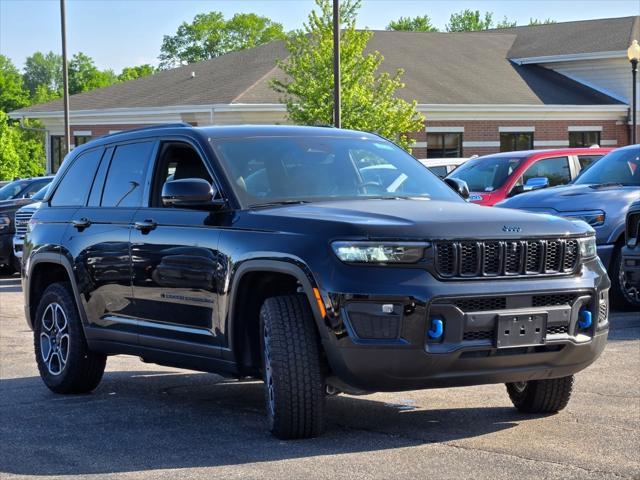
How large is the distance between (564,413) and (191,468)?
256 cm

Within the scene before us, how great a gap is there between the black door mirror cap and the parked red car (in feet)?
32.6

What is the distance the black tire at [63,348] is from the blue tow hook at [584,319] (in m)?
3.58

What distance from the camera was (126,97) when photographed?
140 ft

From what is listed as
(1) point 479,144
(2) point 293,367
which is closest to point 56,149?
(1) point 479,144

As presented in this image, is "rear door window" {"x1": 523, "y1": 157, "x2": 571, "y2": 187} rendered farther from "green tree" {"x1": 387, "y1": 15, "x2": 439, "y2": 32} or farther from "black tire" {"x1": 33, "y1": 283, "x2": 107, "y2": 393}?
"green tree" {"x1": 387, "y1": 15, "x2": 439, "y2": 32}

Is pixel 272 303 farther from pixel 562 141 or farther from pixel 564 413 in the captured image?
pixel 562 141

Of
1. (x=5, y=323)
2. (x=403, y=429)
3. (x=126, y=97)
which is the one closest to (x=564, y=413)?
(x=403, y=429)

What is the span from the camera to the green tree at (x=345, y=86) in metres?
34.7

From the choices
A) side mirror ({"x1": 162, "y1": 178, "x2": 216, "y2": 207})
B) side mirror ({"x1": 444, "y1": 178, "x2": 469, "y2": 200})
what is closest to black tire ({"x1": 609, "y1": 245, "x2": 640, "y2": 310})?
side mirror ({"x1": 444, "y1": 178, "x2": 469, "y2": 200})

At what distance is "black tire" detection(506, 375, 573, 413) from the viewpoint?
7562 mm

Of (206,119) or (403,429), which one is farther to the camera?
(206,119)

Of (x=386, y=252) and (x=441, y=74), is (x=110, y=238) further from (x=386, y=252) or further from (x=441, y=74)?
(x=441, y=74)

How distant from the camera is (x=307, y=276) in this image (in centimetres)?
659

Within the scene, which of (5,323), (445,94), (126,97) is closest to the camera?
(5,323)
